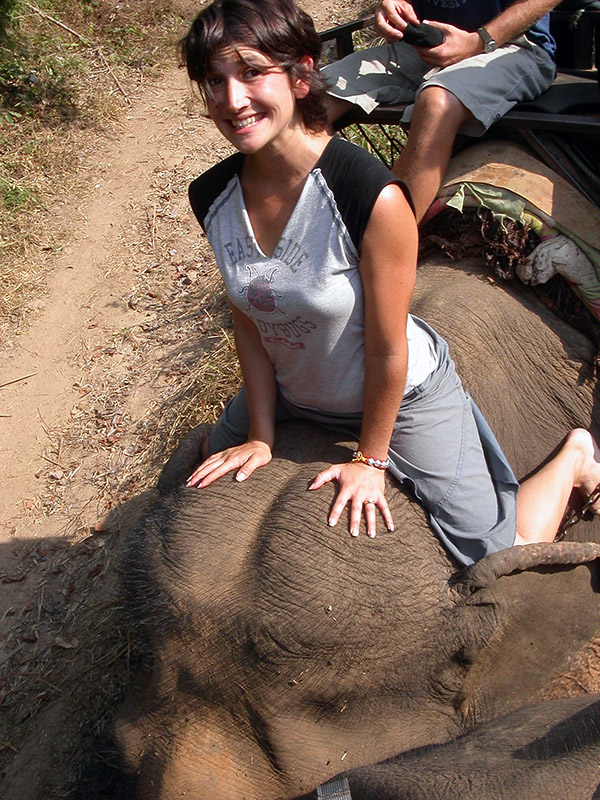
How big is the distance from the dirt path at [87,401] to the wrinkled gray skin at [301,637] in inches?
59.5

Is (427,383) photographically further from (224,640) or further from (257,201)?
(224,640)

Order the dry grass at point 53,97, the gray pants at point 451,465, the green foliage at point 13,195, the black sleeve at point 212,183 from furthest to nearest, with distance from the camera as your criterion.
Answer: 1. the green foliage at point 13,195
2. the dry grass at point 53,97
3. the black sleeve at point 212,183
4. the gray pants at point 451,465

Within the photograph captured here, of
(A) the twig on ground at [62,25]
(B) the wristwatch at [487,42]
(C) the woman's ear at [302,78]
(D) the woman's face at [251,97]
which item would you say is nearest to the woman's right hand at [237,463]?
(D) the woman's face at [251,97]

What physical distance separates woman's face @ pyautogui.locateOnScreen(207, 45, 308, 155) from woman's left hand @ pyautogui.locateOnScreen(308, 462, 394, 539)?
92 centimetres

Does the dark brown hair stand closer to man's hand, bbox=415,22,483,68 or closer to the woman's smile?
the woman's smile

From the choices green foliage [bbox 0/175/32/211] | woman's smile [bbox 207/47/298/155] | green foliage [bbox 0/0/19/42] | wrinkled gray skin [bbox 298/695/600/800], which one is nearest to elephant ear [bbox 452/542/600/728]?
wrinkled gray skin [bbox 298/695/600/800]

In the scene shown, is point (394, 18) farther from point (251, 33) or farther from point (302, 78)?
point (251, 33)

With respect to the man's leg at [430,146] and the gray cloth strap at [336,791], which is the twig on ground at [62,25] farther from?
the gray cloth strap at [336,791]

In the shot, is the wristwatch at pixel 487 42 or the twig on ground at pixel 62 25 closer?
the wristwatch at pixel 487 42

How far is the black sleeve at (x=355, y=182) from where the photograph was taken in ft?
7.16

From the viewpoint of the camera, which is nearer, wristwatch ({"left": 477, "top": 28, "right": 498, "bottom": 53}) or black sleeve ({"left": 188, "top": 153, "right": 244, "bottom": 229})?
black sleeve ({"left": 188, "top": 153, "right": 244, "bottom": 229})

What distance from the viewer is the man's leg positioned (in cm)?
343

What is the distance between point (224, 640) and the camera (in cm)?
217

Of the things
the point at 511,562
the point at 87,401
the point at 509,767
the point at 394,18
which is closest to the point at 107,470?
the point at 87,401
